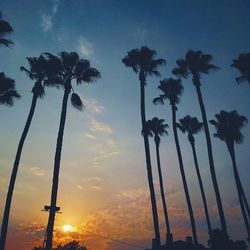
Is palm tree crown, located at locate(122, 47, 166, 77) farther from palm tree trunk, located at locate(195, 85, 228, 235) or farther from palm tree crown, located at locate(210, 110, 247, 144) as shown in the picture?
palm tree crown, located at locate(210, 110, 247, 144)

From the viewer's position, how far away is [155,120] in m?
42.1

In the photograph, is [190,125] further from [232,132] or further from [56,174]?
[56,174]

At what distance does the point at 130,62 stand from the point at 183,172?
14.6 meters

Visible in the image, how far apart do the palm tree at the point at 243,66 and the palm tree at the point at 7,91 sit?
23.0 m

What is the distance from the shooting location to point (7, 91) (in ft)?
78.6

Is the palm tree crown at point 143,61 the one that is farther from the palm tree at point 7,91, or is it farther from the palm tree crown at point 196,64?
the palm tree at point 7,91

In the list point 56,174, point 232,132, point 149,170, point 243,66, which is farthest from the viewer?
point 232,132

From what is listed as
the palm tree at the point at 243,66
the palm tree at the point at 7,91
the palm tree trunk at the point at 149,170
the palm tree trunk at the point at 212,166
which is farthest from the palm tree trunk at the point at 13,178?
the palm tree at the point at 243,66

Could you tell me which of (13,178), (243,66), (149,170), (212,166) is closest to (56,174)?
(13,178)

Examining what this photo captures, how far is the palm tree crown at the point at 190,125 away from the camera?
40.2 meters

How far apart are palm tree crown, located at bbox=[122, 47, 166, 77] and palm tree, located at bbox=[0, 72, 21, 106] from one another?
11.5m

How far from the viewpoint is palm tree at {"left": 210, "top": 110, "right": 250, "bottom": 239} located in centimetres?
3741

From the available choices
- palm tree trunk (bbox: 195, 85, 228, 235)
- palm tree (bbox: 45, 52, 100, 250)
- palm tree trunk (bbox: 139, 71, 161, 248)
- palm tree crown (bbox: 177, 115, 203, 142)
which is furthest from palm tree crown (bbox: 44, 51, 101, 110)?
palm tree crown (bbox: 177, 115, 203, 142)

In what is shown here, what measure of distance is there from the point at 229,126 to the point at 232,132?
88 cm
